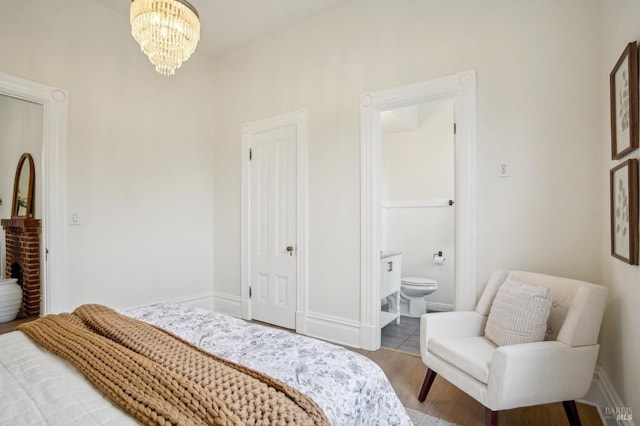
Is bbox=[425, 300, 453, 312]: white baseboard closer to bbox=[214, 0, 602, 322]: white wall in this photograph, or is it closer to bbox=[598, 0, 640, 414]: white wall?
bbox=[214, 0, 602, 322]: white wall

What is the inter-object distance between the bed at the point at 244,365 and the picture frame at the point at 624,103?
1597 millimetres

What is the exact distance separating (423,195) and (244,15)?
2955mm

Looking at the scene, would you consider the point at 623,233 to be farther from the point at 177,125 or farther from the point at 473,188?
the point at 177,125

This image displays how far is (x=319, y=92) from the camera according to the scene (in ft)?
10.7

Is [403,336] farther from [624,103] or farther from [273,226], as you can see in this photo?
[624,103]

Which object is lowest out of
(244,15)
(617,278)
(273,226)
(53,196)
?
(617,278)

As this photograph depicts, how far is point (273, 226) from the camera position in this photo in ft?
11.8

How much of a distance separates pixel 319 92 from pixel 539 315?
8.36 ft

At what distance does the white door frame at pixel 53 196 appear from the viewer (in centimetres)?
283

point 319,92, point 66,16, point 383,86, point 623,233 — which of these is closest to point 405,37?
point 383,86

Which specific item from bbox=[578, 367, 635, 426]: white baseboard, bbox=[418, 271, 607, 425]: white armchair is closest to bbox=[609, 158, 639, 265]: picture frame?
bbox=[418, 271, 607, 425]: white armchair

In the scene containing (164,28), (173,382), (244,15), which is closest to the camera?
(173,382)

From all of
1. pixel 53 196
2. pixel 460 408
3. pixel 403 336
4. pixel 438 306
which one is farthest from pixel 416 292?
pixel 53 196

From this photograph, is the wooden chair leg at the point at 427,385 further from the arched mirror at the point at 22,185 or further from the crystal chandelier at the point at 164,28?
the arched mirror at the point at 22,185
